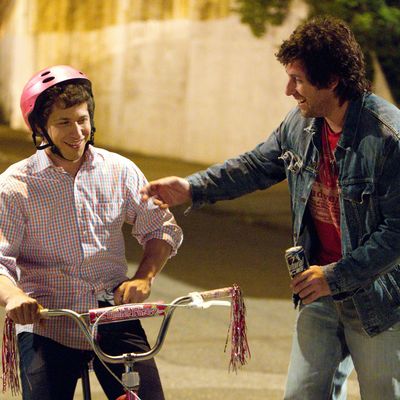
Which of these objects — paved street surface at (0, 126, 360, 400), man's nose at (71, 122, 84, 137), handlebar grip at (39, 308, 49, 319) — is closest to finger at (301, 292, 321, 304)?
handlebar grip at (39, 308, 49, 319)

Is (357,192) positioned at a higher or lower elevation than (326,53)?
lower

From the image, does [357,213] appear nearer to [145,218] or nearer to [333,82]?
[333,82]

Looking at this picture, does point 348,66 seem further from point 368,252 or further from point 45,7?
point 45,7

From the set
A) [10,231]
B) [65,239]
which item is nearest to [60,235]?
[65,239]

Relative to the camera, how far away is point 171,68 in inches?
831

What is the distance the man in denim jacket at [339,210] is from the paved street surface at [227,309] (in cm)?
264

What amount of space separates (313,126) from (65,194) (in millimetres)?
912

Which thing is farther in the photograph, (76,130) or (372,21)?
(372,21)

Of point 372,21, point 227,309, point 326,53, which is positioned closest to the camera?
point 326,53

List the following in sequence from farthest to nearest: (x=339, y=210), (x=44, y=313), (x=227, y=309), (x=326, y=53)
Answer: (x=227, y=309) → (x=339, y=210) → (x=326, y=53) → (x=44, y=313)

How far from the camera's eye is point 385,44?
564 inches

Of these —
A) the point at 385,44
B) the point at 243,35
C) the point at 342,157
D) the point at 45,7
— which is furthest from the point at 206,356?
the point at 45,7

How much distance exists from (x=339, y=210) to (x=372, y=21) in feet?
32.1

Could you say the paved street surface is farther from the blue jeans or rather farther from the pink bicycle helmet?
the pink bicycle helmet
